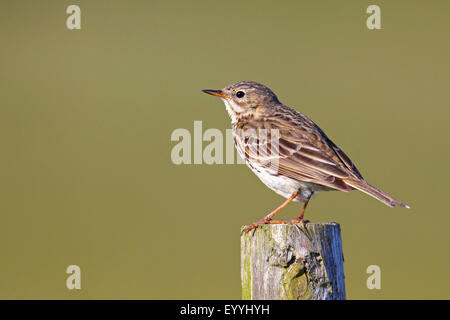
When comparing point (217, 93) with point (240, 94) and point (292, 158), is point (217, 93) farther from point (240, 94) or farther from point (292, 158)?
point (292, 158)

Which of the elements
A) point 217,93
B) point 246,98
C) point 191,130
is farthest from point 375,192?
point 191,130

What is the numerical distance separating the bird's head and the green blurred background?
491 cm

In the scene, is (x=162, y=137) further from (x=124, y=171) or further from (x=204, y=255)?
(x=204, y=255)

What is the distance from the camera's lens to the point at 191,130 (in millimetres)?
17828

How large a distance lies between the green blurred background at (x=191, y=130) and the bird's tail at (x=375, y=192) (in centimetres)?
565

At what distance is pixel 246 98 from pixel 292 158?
5.38 feet

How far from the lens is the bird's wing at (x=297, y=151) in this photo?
701 centimetres

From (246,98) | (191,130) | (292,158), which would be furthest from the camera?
(191,130)

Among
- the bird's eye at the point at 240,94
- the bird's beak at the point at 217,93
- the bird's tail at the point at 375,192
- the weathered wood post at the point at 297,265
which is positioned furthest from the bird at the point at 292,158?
the weathered wood post at the point at 297,265

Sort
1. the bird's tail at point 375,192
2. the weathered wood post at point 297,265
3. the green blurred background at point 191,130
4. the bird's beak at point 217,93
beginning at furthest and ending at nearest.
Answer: the green blurred background at point 191,130 < the bird's beak at point 217,93 < the bird's tail at point 375,192 < the weathered wood post at point 297,265

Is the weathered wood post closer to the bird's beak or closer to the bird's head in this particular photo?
the bird's head

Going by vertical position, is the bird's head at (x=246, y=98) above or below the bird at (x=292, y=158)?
above

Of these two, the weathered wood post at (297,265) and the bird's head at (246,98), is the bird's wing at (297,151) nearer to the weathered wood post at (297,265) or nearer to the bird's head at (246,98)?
the bird's head at (246,98)

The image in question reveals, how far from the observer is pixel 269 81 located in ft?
72.3
